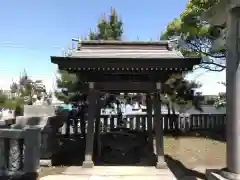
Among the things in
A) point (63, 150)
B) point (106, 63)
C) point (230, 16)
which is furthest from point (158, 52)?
point (63, 150)

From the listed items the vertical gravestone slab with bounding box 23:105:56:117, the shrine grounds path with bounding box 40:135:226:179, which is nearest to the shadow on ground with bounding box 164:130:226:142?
the shrine grounds path with bounding box 40:135:226:179

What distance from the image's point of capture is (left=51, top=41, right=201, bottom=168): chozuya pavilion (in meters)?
8.93

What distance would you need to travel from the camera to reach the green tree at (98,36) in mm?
15555

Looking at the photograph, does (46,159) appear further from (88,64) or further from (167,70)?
(167,70)

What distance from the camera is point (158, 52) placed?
976 centimetres

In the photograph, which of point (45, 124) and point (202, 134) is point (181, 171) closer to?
point (45, 124)

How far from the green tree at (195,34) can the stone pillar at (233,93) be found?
288 inches

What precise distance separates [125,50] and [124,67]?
1202 mm

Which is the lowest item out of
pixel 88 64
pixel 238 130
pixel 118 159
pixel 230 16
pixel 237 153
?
pixel 118 159

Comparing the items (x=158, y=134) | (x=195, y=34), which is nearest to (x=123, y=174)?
(x=158, y=134)

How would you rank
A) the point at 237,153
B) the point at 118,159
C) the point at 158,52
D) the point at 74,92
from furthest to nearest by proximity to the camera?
the point at 74,92 < the point at 118,159 < the point at 158,52 < the point at 237,153

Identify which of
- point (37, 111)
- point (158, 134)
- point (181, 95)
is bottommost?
point (158, 134)

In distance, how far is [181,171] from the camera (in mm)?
9094

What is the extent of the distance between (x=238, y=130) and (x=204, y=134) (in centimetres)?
1020
